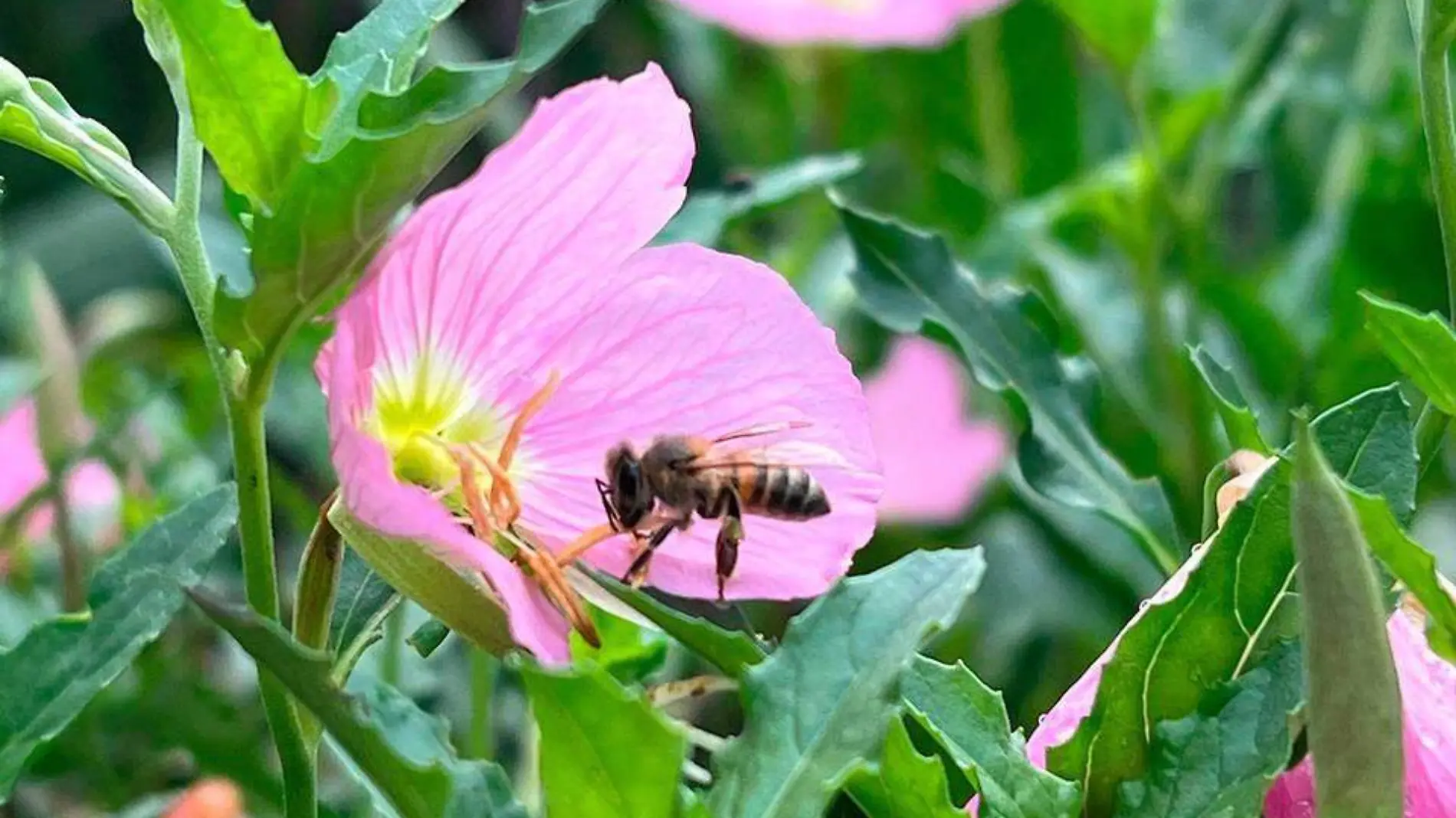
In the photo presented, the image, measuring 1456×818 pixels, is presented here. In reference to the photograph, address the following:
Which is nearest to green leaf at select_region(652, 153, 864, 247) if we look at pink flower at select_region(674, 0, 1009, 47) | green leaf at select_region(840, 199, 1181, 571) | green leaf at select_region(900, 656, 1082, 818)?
green leaf at select_region(840, 199, 1181, 571)

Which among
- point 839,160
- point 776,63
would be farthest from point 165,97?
point 839,160

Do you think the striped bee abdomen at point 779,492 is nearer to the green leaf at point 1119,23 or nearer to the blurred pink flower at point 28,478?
the blurred pink flower at point 28,478

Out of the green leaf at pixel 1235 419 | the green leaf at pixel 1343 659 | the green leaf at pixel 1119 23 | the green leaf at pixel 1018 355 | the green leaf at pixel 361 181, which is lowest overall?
the green leaf at pixel 1119 23

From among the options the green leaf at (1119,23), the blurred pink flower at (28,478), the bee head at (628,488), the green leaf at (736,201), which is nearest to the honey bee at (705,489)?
the bee head at (628,488)

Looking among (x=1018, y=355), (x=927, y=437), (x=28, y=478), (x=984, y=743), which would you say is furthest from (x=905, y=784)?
(x=927, y=437)

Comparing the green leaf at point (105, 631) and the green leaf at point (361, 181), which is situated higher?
the green leaf at point (361, 181)

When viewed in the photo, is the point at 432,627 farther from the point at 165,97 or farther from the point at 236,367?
the point at 165,97

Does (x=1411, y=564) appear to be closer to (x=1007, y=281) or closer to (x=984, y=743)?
(x=984, y=743)
